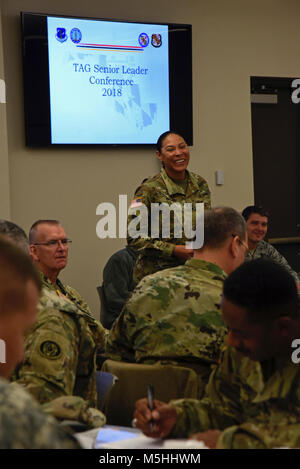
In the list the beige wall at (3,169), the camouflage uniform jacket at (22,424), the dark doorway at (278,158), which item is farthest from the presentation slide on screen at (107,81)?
the camouflage uniform jacket at (22,424)

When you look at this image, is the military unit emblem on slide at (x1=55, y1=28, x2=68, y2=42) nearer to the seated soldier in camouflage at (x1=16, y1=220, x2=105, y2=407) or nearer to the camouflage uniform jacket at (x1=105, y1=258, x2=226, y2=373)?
the camouflage uniform jacket at (x1=105, y1=258, x2=226, y2=373)

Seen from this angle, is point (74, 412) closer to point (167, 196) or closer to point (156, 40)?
point (167, 196)

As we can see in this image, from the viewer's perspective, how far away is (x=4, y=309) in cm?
99

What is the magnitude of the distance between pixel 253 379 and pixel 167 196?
A: 228cm

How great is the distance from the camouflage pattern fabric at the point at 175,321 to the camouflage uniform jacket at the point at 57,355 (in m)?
0.19

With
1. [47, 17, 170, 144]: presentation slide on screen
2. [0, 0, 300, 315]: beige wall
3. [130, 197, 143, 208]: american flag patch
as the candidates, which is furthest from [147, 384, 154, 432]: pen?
[47, 17, 170, 144]: presentation slide on screen

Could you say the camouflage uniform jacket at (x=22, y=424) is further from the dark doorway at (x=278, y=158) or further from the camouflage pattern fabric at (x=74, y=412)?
the dark doorway at (x=278, y=158)

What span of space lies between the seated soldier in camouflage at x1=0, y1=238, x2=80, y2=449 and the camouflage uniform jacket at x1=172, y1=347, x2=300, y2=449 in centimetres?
53

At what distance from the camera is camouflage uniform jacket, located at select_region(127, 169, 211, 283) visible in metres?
3.69

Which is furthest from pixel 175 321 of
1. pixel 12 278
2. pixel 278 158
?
pixel 278 158

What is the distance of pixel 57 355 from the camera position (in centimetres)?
193

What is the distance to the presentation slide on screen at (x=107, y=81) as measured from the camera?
526 cm

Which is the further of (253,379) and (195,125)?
(195,125)

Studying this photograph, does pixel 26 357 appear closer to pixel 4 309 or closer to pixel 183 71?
pixel 4 309
